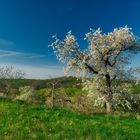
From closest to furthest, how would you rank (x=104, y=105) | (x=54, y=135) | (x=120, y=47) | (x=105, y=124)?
(x=54, y=135), (x=105, y=124), (x=120, y=47), (x=104, y=105)

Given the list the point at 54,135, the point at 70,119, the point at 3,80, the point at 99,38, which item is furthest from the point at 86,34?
the point at 3,80

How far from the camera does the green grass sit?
1485 cm

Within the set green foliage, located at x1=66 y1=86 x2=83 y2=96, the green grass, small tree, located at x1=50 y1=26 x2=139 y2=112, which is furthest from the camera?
green foliage, located at x1=66 y1=86 x2=83 y2=96

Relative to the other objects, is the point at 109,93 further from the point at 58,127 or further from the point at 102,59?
the point at 58,127

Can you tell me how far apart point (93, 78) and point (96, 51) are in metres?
4.27

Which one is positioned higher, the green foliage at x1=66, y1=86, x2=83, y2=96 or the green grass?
the green foliage at x1=66, y1=86, x2=83, y2=96

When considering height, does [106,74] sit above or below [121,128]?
above

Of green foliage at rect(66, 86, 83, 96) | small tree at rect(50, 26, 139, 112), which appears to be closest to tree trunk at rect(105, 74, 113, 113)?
small tree at rect(50, 26, 139, 112)

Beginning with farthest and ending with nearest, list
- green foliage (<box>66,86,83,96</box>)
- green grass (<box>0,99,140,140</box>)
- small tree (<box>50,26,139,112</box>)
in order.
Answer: green foliage (<box>66,86,83,96</box>) < small tree (<box>50,26,139,112</box>) < green grass (<box>0,99,140,140</box>)

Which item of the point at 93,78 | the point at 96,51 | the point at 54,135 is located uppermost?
the point at 96,51

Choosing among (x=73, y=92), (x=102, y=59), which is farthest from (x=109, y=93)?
(x=73, y=92)

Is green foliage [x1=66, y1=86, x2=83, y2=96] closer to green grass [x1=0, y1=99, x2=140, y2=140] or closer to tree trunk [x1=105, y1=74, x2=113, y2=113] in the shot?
tree trunk [x1=105, y1=74, x2=113, y2=113]

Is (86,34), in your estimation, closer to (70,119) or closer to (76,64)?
(76,64)

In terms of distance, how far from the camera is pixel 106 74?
5672 cm
